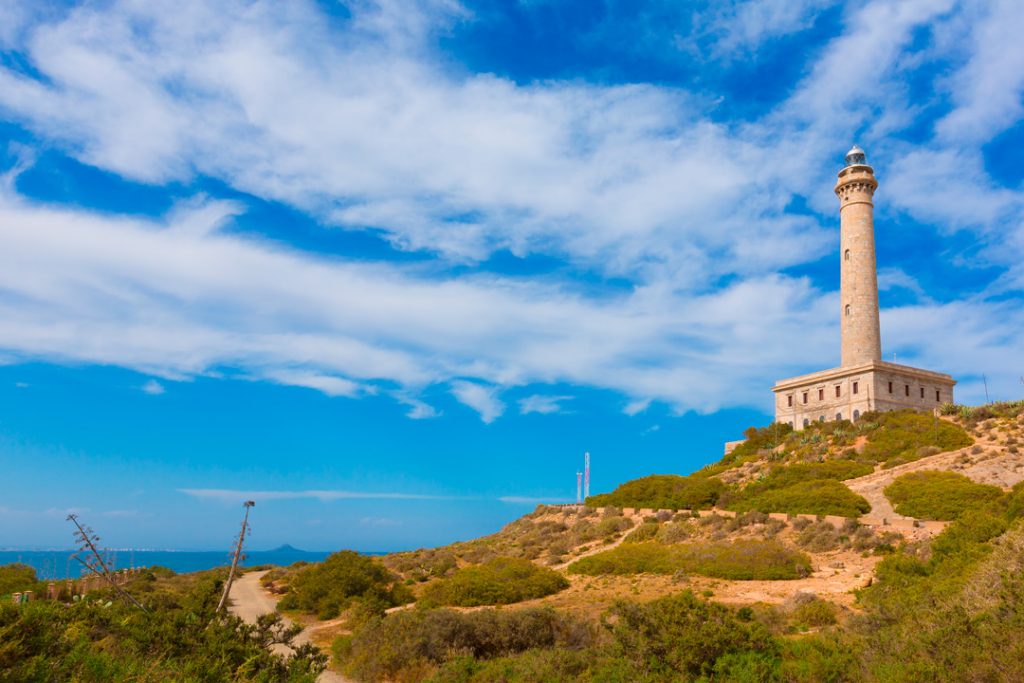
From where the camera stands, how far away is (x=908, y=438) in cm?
4209

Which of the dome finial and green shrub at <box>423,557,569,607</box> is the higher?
the dome finial

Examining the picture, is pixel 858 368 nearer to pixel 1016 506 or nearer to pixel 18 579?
pixel 1016 506

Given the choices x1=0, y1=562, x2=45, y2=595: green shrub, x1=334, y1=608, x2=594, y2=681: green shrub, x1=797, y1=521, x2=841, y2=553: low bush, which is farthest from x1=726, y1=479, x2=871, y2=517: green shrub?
x1=0, y1=562, x2=45, y2=595: green shrub

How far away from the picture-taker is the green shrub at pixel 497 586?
23594 mm

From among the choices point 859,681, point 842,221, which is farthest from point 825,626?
point 842,221

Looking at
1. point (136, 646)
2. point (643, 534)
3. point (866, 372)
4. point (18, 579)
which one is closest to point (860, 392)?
point (866, 372)

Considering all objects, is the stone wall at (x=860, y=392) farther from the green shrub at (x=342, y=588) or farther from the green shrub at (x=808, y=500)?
the green shrub at (x=342, y=588)

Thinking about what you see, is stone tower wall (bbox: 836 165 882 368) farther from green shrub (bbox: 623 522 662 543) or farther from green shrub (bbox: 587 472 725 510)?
green shrub (bbox: 623 522 662 543)

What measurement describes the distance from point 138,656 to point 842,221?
55893 mm

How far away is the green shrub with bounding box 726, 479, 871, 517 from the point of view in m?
31.8

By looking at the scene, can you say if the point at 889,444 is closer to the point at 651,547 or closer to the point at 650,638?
the point at 651,547

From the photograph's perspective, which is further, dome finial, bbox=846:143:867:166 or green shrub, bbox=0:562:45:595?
dome finial, bbox=846:143:867:166

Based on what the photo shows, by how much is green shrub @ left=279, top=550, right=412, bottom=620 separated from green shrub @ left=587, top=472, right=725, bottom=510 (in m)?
17.4

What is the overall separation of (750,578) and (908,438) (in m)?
24.2
